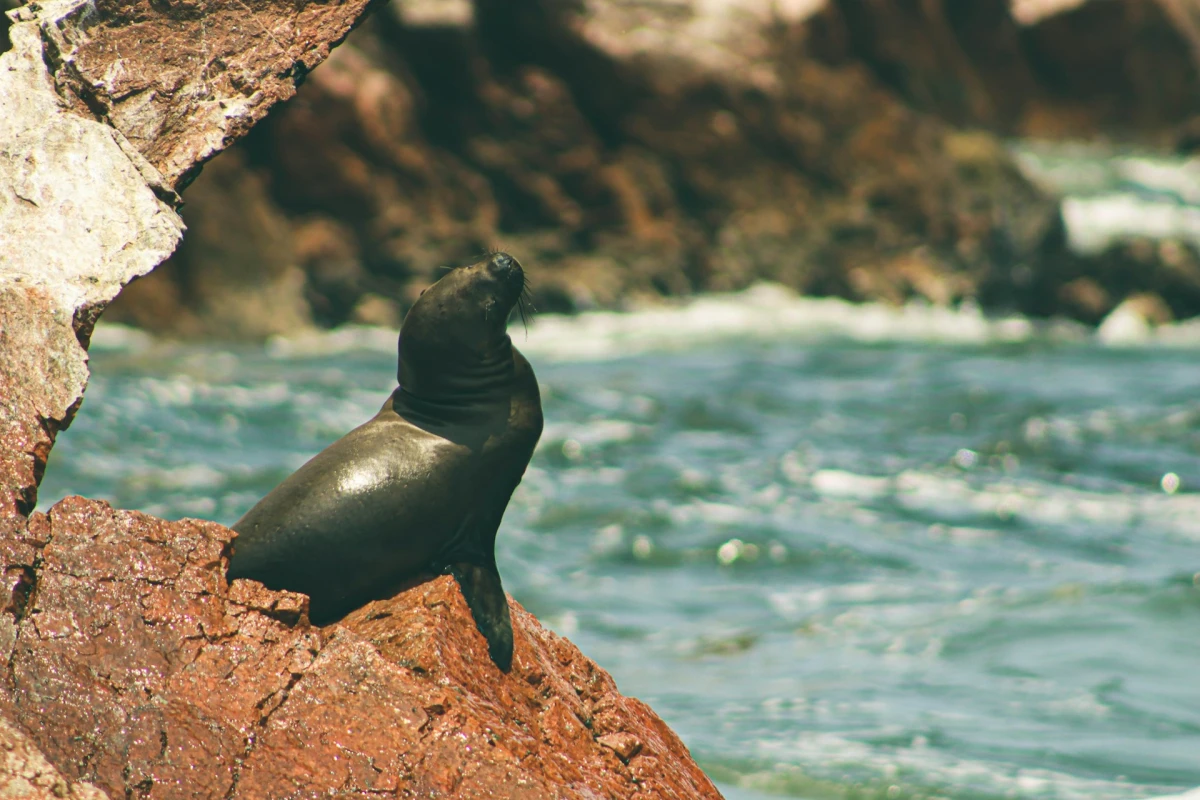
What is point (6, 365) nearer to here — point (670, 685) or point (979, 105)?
point (670, 685)

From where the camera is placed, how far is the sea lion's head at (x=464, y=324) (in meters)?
4.26

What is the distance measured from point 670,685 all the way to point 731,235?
12.3m

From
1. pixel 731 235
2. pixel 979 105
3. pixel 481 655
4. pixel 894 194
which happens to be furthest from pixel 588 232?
pixel 481 655

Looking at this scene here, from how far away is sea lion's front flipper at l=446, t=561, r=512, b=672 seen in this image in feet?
13.6

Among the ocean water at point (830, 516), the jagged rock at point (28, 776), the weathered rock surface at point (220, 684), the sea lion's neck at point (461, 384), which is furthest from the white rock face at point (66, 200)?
the ocean water at point (830, 516)

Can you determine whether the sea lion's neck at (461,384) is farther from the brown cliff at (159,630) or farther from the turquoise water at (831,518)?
the turquoise water at (831,518)

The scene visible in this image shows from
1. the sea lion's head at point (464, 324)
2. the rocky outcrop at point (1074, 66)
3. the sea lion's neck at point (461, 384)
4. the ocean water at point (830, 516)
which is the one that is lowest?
the ocean water at point (830, 516)

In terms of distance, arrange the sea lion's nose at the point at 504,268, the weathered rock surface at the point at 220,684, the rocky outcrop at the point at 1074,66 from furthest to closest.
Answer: the rocky outcrop at the point at 1074,66 → the sea lion's nose at the point at 504,268 → the weathered rock surface at the point at 220,684

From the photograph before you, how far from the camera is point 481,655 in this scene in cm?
409


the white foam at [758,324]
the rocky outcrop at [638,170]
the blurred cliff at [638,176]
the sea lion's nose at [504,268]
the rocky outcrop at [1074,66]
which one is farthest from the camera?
the rocky outcrop at [1074,66]

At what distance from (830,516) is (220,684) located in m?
8.35

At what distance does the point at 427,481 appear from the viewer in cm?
412

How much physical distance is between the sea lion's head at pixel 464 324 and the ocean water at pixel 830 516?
3.24 m

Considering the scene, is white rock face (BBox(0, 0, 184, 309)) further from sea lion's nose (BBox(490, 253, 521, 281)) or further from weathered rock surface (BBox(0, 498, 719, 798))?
sea lion's nose (BBox(490, 253, 521, 281))
